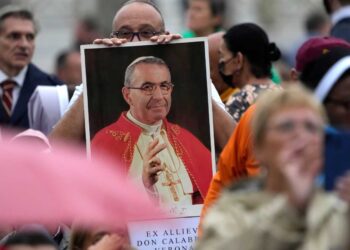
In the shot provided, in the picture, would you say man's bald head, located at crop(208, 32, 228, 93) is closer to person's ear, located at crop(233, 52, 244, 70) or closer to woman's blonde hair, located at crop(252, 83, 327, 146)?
person's ear, located at crop(233, 52, 244, 70)

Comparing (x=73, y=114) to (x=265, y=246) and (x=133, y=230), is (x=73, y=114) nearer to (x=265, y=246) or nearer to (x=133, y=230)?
(x=133, y=230)

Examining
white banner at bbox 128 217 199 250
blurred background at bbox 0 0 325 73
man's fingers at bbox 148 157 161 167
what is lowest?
blurred background at bbox 0 0 325 73

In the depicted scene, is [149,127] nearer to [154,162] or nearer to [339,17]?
[154,162]

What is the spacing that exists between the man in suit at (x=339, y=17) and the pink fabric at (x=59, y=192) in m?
5.96

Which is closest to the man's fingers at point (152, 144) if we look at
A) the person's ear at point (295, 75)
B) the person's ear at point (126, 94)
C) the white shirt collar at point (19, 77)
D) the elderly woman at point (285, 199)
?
the person's ear at point (126, 94)

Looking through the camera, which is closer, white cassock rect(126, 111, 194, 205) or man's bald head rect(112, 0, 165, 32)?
white cassock rect(126, 111, 194, 205)

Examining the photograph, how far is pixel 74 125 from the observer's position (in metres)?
10.1

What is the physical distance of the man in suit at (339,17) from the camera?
12383mm

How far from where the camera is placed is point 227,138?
33.1 feet

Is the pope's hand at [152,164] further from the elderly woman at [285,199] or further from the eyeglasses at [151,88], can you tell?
the elderly woman at [285,199]

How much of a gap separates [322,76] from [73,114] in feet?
6.76

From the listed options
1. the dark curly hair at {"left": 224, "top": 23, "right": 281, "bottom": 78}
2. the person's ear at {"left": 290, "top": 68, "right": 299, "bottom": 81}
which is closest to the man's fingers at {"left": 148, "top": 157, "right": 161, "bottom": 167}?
the person's ear at {"left": 290, "top": 68, "right": 299, "bottom": 81}

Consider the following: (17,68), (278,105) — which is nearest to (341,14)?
(17,68)

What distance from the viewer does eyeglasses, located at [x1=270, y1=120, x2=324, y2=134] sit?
6.48 meters
